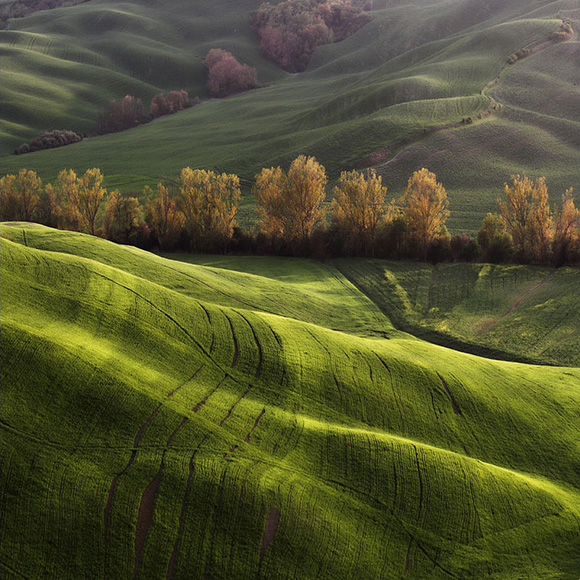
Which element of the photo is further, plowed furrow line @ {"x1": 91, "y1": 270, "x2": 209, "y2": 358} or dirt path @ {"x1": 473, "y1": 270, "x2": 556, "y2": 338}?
dirt path @ {"x1": 473, "y1": 270, "x2": 556, "y2": 338}

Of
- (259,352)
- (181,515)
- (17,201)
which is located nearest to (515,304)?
(259,352)

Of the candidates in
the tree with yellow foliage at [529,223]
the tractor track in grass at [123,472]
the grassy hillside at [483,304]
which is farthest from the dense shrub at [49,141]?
the tractor track in grass at [123,472]

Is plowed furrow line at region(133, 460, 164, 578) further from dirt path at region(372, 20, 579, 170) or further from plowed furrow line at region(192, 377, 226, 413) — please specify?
dirt path at region(372, 20, 579, 170)

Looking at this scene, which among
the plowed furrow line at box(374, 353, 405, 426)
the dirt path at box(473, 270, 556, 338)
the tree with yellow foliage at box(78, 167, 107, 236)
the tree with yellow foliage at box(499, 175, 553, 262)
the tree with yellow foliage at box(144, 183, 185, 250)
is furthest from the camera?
the tree with yellow foliage at box(78, 167, 107, 236)

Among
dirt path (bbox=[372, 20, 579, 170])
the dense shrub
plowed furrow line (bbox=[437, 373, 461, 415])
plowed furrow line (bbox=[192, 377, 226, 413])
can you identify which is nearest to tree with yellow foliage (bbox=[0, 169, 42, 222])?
dirt path (bbox=[372, 20, 579, 170])

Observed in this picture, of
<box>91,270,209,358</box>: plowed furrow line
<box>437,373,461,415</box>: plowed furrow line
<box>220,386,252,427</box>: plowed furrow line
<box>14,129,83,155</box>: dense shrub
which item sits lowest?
<box>437,373,461,415</box>: plowed furrow line

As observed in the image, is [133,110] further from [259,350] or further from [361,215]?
[259,350]
